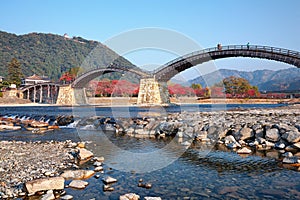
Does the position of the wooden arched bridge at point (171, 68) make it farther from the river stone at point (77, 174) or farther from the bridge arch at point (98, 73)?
the river stone at point (77, 174)

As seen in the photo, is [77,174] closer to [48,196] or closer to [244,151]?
[48,196]

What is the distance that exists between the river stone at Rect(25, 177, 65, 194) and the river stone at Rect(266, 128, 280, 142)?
8.39 m

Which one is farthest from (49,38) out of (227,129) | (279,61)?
(227,129)

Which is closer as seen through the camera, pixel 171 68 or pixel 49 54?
pixel 171 68

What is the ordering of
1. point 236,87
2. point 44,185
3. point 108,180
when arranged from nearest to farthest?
1. point 44,185
2. point 108,180
3. point 236,87

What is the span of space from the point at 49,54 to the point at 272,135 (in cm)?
14366

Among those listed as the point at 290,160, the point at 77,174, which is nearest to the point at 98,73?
the point at 77,174

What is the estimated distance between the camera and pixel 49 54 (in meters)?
137

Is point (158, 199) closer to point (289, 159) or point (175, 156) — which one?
point (175, 156)

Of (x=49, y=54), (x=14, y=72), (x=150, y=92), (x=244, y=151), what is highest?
(x=49, y=54)

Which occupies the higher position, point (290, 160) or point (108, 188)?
point (290, 160)

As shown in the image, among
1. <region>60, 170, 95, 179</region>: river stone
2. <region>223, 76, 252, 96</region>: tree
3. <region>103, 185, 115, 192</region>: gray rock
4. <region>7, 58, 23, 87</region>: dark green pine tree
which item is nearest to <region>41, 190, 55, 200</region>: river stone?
<region>103, 185, 115, 192</region>: gray rock

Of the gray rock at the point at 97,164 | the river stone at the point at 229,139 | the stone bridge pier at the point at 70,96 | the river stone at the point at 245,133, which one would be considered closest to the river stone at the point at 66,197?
the gray rock at the point at 97,164

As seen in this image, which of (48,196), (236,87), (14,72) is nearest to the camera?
(48,196)
